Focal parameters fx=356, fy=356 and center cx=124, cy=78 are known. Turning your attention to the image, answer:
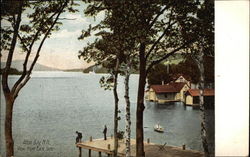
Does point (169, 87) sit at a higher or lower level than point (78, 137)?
higher

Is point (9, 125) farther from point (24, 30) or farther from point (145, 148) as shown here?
point (145, 148)

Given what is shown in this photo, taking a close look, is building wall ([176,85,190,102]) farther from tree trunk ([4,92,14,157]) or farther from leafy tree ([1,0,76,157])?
tree trunk ([4,92,14,157])

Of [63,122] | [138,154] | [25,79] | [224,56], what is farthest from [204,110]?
[25,79]

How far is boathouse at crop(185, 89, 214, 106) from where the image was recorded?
2248mm

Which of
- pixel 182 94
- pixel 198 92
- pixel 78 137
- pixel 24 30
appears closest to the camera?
pixel 198 92

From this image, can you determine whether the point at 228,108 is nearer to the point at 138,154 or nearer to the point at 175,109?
the point at 175,109

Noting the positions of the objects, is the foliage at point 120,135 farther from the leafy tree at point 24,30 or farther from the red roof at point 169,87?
the leafy tree at point 24,30

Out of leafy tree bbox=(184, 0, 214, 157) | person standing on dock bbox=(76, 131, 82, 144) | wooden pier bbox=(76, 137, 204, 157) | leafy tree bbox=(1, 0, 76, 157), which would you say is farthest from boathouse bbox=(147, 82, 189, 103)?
leafy tree bbox=(1, 0, 76, 157)

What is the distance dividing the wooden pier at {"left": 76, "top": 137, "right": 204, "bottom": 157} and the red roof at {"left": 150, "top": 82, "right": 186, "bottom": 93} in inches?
13.7

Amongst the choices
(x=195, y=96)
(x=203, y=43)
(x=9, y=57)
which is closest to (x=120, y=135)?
(x=195, y=96)

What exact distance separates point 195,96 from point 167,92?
0.20 meters

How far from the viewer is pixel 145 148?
2.39 metres

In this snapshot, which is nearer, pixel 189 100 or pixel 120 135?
pixel 189 100

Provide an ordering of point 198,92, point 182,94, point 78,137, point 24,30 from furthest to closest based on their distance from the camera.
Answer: point 24,30, point 78,137, point 182,94, point 198,92
